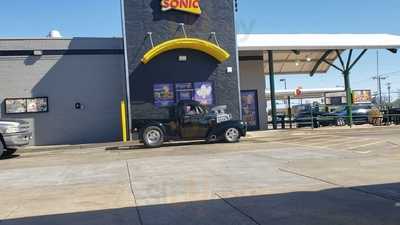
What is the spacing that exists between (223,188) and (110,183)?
2539mm

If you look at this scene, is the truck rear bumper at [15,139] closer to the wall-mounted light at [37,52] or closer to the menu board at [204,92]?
the wall-mounted light at [37,52]

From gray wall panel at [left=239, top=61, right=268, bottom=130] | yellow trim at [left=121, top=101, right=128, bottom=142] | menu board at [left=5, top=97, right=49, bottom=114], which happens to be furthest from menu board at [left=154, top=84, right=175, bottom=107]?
gray wall panel at [left=239, top=61, right=268, bottom=130]

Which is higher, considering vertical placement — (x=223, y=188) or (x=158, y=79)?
(x=158, y=79)

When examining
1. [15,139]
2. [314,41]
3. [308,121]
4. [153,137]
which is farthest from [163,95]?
[308,121]

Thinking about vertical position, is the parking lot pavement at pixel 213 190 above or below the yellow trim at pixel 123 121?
below

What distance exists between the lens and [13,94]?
25188 millimetres

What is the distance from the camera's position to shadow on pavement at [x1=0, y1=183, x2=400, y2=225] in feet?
22.5

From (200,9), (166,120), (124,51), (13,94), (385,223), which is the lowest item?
(385,223)

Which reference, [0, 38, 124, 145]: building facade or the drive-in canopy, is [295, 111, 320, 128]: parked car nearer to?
the drive-in canopy

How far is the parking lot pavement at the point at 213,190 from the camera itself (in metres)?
7.24

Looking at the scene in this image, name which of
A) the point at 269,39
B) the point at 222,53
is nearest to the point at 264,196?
the point at 222,53

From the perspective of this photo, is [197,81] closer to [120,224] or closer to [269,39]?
[269,39]

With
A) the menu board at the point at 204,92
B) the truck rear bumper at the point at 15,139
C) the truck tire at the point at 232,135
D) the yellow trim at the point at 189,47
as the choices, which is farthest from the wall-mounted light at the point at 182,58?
the truck rear bumper at the point at 15,139

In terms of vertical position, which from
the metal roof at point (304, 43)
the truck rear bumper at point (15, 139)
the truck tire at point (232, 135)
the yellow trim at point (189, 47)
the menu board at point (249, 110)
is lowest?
the truck tire at point (232, 135)
